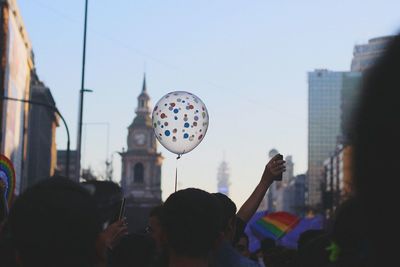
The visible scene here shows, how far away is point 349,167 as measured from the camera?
4.22 ft

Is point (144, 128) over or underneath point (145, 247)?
over

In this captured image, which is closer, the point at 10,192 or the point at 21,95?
the point at 10,192

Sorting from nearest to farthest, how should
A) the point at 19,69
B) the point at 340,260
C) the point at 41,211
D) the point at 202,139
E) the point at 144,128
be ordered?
the point at 41,211 → the point at 340,260 → the point at 202,139 → the point at 19,69 → the point at 144,128

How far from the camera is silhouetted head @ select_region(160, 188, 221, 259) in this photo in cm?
337

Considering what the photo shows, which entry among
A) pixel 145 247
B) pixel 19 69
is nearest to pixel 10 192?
pixel 145 247

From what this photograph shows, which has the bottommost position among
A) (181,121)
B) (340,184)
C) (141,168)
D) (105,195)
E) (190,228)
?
(190,228)

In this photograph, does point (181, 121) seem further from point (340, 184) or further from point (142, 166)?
point (142, 166)

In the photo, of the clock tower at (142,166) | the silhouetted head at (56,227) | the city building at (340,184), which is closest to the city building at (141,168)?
the clock tower at (142,166)

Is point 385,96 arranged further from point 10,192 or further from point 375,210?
point 10,192

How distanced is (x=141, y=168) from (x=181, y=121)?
508 feet

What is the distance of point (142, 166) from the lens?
164 meters

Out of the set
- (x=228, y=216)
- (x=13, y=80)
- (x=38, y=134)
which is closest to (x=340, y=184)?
(x=38, y=134)

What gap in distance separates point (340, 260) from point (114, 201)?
2.43 feet

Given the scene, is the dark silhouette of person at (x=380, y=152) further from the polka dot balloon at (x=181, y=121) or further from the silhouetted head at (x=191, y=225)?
the polka dot balloon at (x=181, y=121)
